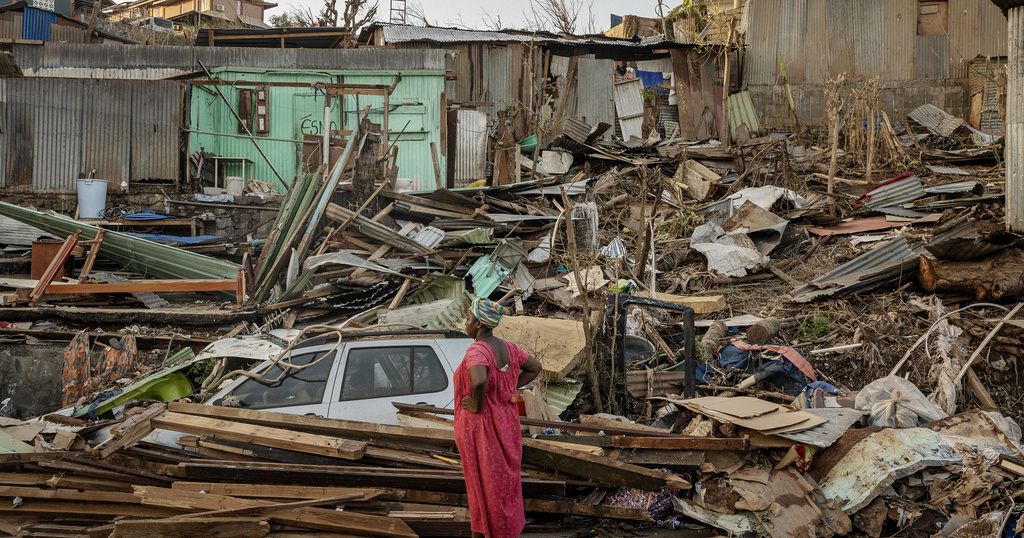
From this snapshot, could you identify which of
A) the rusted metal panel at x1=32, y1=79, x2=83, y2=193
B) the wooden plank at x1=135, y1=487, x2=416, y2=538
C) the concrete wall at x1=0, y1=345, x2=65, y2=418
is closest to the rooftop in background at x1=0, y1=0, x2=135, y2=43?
the rusted metal panel at x1=32, y1=79, x2=83, y2=193

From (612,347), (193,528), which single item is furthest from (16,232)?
(612,347)

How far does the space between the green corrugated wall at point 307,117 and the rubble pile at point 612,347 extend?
3.34m

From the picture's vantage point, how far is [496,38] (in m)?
20.3

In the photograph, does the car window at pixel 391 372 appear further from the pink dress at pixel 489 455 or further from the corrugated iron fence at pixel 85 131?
the corrugated iron fence at pixel 85 131

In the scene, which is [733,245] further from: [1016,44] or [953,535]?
[953,535]

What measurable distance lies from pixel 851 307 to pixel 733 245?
3037 mm

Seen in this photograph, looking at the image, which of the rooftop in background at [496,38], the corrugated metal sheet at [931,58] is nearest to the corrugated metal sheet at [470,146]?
the rooftop in background at [496,38]

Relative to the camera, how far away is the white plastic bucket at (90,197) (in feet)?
52.7

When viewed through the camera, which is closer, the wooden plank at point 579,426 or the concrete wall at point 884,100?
the wooden plank at point 579,426

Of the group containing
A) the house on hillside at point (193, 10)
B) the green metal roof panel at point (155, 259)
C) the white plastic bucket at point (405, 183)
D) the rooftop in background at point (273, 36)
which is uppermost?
the house on hillside at point (193, 10)

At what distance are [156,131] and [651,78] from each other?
13.3 meters

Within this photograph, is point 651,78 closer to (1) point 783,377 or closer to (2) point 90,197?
(2) point 90,197

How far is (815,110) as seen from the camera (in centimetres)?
2141

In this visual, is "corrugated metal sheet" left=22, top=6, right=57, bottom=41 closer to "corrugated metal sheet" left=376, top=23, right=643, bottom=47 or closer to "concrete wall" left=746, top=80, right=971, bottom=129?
"corrugated metal sheet" left=376, top=23, right=643, bottom=47
